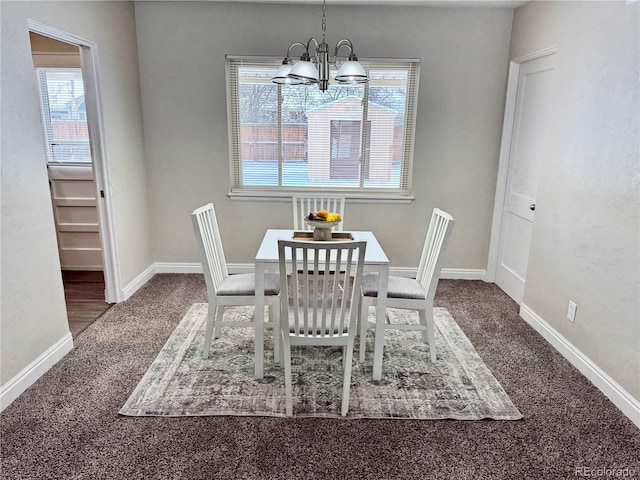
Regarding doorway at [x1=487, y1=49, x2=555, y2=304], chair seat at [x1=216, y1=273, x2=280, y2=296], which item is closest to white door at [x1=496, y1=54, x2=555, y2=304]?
doorway at [x1=487, y1=49, x2=555, y2=304]

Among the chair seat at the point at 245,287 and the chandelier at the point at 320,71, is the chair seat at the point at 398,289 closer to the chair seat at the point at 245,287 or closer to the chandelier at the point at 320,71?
the chair seat at the point at 245,287

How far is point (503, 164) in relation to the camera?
153 inches

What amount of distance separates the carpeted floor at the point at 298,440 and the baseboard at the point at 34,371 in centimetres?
4

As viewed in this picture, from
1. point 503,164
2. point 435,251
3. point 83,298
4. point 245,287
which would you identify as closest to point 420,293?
point 435,251

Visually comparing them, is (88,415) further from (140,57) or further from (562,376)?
(140,57)

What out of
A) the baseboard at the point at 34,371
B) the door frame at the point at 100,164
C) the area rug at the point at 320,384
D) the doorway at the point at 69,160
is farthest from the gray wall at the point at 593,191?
the doorway at the point at 69,160

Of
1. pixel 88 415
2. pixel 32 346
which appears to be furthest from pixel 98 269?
pixel 88 415

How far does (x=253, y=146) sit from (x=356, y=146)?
1.01 metres

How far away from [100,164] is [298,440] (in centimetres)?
259

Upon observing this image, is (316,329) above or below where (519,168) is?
below

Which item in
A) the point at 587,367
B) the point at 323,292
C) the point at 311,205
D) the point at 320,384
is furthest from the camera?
the point at 311,205

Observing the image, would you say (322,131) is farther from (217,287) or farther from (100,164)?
(217,287)

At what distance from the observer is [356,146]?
13.1 ft

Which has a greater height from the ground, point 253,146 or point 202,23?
point 202,23
